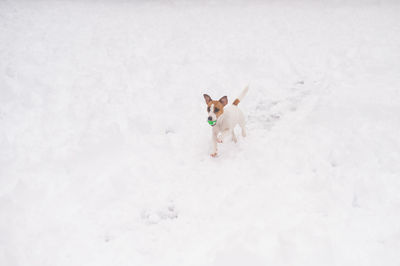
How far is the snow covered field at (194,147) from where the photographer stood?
3465mm

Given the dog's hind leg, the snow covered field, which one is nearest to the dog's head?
the dog's hind leg

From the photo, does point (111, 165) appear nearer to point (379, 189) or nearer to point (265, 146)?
point (265, 146)

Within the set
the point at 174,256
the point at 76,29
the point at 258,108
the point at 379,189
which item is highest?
the point at 76,29

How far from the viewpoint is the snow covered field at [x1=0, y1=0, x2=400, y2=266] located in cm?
346

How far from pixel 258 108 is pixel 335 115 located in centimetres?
153

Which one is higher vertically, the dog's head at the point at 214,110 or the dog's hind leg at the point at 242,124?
the dog's head at the point at 214,110

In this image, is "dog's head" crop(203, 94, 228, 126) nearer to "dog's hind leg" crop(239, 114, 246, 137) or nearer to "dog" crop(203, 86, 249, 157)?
"dog" crop(203, 86, 249, 157)

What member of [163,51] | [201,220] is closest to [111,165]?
[201,220]

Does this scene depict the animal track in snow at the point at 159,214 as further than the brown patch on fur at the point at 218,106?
No

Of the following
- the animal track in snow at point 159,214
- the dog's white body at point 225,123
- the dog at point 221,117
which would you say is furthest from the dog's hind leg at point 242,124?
the animal track in snow at point 159,214

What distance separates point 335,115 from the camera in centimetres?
536

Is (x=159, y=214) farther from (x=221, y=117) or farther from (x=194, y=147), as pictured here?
(x=221, y=117)

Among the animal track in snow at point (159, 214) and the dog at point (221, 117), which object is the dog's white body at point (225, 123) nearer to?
the dog at point (221, 117)

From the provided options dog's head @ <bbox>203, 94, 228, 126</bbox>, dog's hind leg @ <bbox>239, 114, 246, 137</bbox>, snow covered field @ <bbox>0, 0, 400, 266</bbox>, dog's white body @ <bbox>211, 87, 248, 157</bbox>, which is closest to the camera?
snow covered field @ <bbox>0, 0, 400, 266</bbox>
